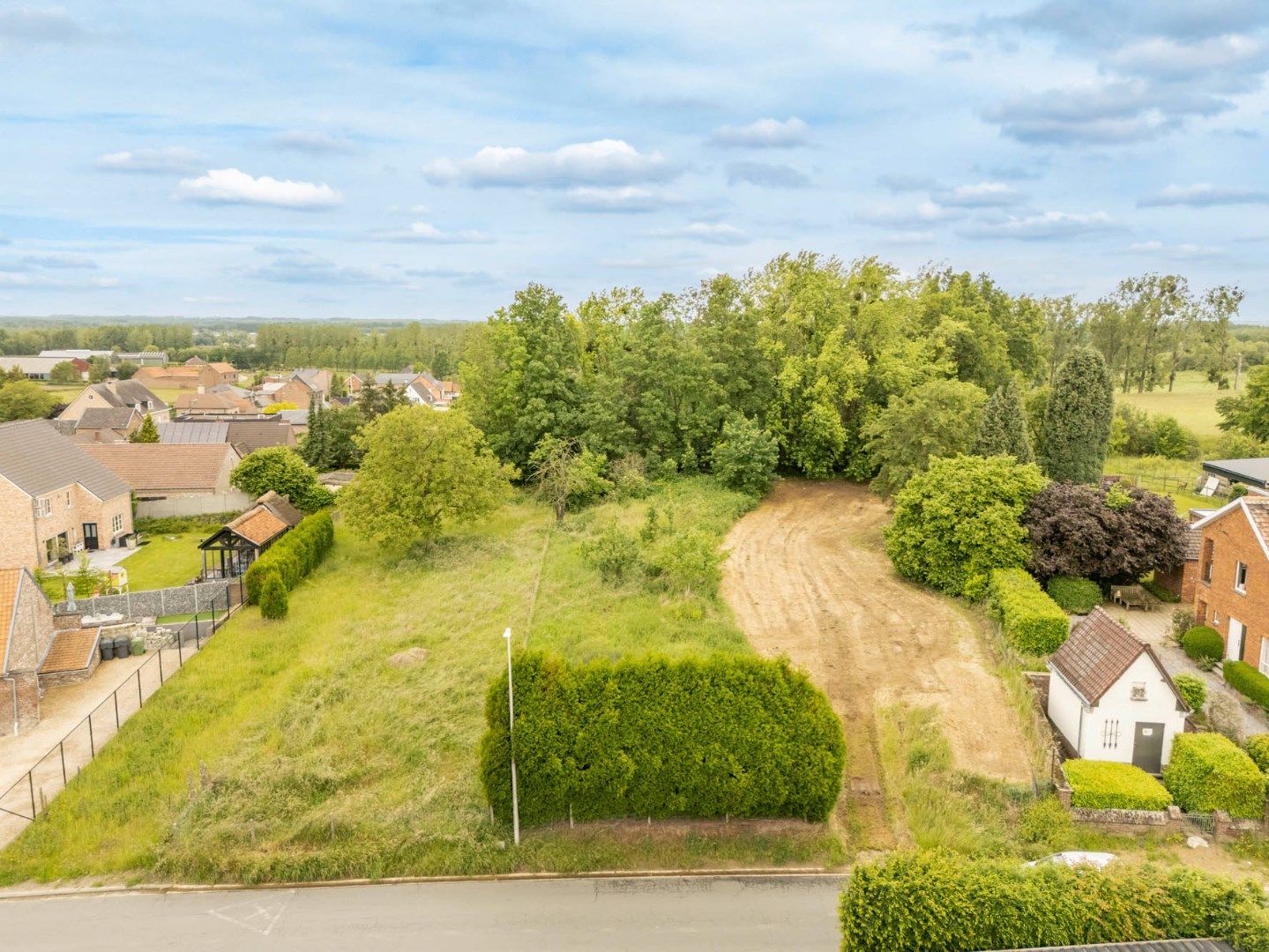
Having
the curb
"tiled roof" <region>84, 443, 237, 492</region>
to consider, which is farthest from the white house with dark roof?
"tiled roof" <region>84, 443, 237, 492</region>

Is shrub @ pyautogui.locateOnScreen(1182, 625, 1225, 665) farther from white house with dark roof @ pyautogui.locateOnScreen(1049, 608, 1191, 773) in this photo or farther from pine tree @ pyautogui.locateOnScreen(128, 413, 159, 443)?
pine tree @ pyautogui.locateOnScreen(128, 413, 159, 443)

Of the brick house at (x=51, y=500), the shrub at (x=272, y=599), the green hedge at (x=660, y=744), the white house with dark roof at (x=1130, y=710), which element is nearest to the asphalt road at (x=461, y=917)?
the green hedge at (x=660, y=744)

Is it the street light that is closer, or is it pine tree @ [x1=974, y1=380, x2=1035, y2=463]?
the street light

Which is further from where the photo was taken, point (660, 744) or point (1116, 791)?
point (1116, 791)

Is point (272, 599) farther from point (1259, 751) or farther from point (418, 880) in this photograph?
point (1259, 751)

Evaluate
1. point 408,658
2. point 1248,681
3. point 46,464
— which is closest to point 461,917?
point 408,658
